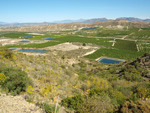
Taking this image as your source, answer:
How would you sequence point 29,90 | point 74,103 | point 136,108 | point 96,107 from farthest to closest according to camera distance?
point 29,90 → point 74,103 → point 96,107 → point 136,108

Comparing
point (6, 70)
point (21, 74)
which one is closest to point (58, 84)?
point (21, 74)

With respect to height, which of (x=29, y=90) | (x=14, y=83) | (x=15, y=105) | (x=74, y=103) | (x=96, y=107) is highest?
(x=14, y=83)

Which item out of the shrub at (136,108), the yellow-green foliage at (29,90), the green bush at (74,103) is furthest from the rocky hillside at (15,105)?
the shrub at (136,108)

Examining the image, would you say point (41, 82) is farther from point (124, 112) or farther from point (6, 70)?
point (124, 112)

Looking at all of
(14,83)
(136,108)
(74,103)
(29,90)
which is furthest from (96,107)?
(14,83)

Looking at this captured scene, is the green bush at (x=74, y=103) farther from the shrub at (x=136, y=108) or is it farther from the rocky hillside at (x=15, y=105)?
the shrub at (x=136, y=108)

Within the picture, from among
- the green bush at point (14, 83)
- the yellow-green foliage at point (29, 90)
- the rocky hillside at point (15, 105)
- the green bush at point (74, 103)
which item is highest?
the green bush at point (14, 83)

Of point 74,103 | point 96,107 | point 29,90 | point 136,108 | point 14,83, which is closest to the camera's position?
point 136,108

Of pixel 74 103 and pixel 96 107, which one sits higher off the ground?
pixel 96 107

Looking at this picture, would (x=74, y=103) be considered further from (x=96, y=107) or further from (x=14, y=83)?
(x=14, y=83)

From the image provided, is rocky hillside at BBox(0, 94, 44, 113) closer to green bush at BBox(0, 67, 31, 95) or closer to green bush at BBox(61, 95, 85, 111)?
green bush at BBox(0, 67, 31, 95)

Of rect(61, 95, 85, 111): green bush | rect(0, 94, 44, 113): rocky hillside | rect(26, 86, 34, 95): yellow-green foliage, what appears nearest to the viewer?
→ rect(0, 94, 44, 113): rocky hillside

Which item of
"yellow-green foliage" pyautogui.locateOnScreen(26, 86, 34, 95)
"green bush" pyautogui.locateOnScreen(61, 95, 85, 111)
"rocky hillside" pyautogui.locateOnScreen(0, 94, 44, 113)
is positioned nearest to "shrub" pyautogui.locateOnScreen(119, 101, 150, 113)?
"green bush" pyautogui.locateOnScreen(61, 95, 85, 111)

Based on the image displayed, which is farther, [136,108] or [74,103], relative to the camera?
[74,103]
